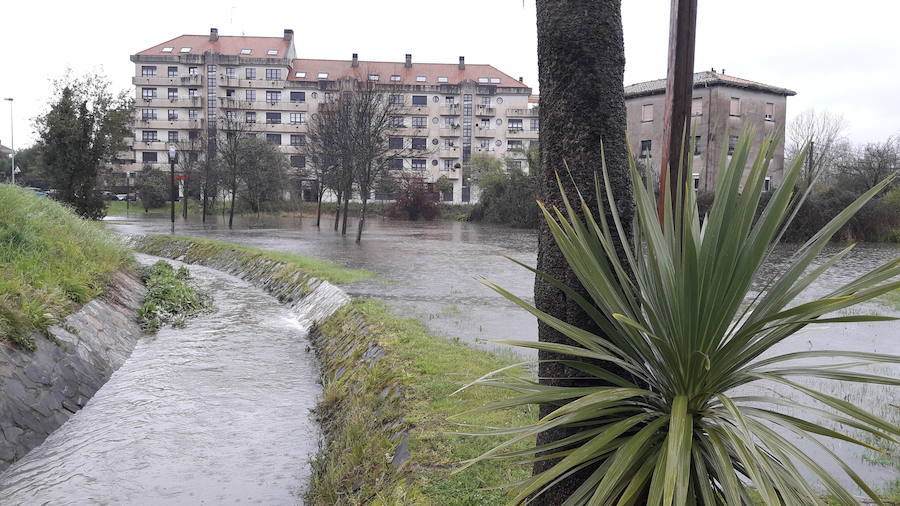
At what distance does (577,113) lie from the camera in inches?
129

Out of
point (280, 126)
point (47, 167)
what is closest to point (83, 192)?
point (47, 167)

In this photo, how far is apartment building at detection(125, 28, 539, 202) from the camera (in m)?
80.9

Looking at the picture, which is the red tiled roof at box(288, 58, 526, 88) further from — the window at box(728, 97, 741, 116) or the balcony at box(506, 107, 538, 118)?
the window at box(728, 97, 741, 116)

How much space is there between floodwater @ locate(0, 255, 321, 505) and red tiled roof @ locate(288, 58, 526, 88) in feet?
253

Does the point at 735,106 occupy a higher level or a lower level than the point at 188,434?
higher

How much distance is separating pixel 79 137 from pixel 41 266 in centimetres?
2489

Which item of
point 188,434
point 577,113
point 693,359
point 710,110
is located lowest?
point 188,434

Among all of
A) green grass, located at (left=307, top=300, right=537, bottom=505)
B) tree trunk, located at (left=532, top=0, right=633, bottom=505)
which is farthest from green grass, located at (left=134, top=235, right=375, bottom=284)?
tree trunk, located at (left=532, top=0, right=633, bottom=505)

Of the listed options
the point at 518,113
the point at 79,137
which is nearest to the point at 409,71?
the point at 518,113

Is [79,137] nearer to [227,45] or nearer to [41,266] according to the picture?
[41,266]

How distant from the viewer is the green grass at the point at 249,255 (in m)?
15.9

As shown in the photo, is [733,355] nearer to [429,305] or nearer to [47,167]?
[429,305]

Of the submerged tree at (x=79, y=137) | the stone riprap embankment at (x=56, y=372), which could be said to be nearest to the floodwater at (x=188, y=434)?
the stone riprap embankment at (x=56, y=372)

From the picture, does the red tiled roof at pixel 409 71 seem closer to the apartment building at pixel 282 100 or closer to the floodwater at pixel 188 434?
A: the apartment building at pixel 282 100
